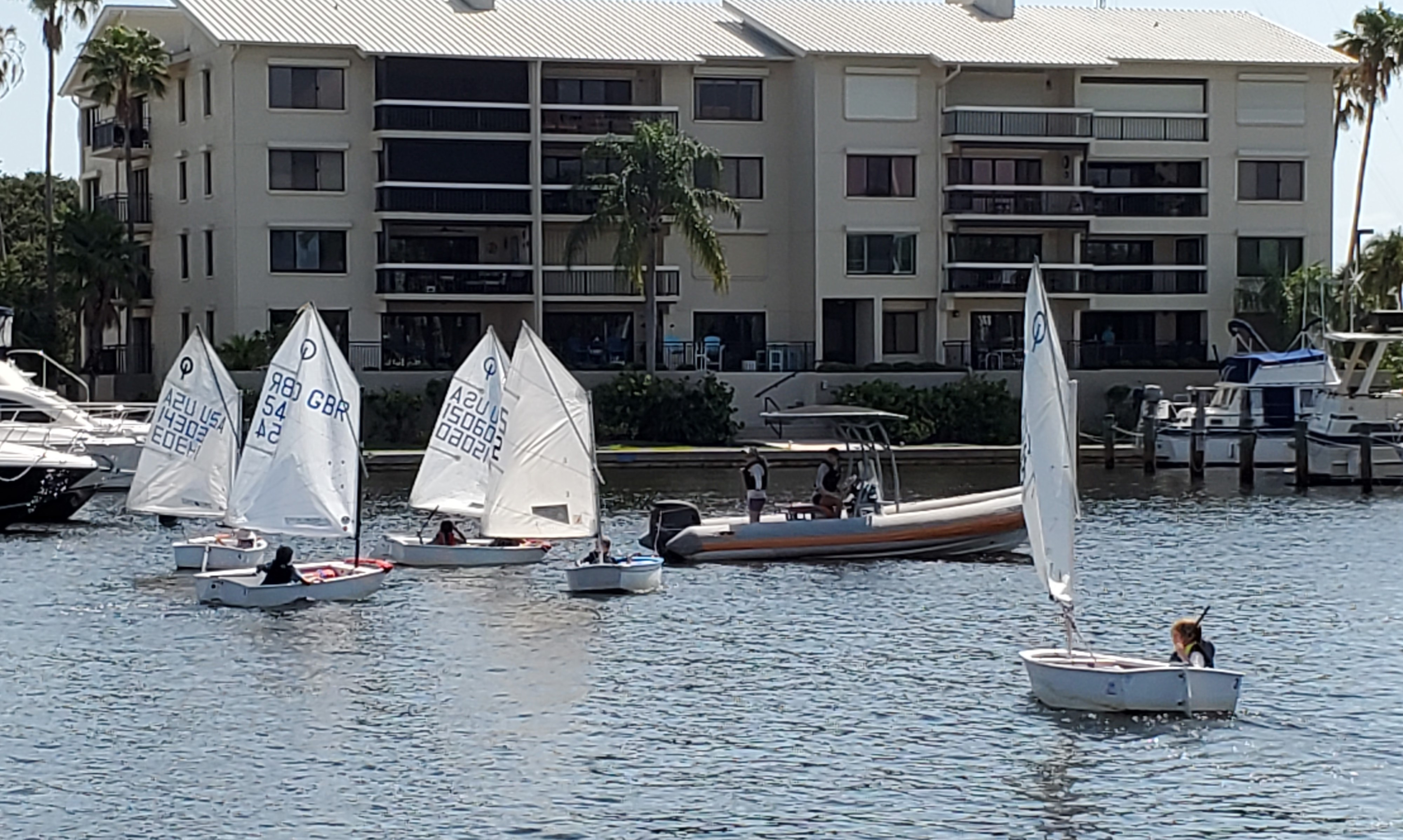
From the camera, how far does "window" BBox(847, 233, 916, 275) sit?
285 feet

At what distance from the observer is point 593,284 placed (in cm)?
8481

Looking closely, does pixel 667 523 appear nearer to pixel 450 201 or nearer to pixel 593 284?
pixel 450 201

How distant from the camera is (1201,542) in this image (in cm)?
5256

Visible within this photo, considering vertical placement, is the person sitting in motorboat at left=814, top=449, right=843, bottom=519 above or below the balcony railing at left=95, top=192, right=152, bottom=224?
below

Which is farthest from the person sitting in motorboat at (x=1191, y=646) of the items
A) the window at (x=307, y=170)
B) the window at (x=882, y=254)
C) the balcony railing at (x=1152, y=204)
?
the balcony railing at (x=1152, y=204)

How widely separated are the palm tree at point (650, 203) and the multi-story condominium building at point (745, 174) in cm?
281

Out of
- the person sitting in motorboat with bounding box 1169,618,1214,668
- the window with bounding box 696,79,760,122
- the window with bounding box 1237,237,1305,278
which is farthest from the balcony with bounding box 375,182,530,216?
the person sitting in motorboat with bounding box 1169,618,1214,668

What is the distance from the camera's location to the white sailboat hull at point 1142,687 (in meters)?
28.8

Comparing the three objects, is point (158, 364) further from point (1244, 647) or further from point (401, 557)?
point (1244, 647)

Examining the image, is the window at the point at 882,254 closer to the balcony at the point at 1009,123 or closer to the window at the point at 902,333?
the window at the point at 902,333

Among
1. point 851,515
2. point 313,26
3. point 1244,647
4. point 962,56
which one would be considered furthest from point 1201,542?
point 313,26

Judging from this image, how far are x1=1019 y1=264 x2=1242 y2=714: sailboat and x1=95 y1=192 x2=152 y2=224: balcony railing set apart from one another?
63713mm

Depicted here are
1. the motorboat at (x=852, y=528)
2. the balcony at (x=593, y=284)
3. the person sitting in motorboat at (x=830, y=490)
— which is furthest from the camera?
the balcony at (x=593, y=284)

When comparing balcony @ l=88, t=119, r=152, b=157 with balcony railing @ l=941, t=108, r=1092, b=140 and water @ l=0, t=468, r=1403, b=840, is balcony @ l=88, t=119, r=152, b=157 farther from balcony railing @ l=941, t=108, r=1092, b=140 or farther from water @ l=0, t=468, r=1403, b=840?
water @ l=0, t=468, r=1403, b=840
